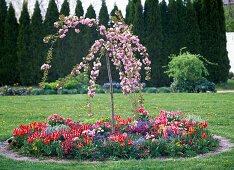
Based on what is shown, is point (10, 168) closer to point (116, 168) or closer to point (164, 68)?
point (116, 168)

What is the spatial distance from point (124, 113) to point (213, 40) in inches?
349

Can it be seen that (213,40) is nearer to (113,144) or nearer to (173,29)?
(173,29)

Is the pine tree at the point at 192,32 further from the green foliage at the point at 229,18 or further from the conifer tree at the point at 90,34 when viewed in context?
the green foliage at the point at 229,18

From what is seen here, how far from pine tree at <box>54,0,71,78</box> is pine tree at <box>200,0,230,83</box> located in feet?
23.0

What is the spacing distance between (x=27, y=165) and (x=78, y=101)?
5.88m

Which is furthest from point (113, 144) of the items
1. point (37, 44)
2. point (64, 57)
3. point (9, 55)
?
point (9, 55)

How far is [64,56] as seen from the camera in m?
14.5

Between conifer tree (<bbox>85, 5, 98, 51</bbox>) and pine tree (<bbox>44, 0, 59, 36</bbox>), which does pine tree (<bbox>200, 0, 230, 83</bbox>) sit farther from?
pine tree (<bbox>44, 0, 59, 36</bbox>)

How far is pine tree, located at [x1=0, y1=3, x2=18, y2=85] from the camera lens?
1455 centimetres

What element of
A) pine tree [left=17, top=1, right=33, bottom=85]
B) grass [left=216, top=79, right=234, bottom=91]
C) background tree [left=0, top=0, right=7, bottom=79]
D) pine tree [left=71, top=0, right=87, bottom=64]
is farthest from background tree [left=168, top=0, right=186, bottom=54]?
background tree [left=0, top=0, right=7, bottom=79]

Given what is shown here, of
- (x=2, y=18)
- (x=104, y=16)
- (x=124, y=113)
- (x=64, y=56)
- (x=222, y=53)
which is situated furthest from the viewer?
(x=2, y=18)

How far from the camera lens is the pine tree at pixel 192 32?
14.0m

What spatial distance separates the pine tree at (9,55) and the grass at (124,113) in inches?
215

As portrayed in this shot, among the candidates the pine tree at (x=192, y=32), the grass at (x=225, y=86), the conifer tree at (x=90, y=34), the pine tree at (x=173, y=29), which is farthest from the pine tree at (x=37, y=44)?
the grass at (x=225, y=86)
